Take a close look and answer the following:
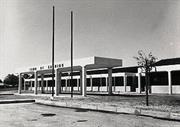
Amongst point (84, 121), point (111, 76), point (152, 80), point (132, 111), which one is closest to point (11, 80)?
point (152, 80)

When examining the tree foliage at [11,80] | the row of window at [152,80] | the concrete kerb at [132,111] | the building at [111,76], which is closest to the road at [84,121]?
the concrete kerb at [132,111]

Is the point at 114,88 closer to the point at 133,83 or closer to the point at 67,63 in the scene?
the point at 133,83

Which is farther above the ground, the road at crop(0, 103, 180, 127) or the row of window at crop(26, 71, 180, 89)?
the row of window at crop(26, 71, 180, 89)

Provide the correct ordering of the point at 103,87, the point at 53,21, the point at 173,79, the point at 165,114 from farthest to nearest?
the point at 103,87 → the point at 173,79 → the point at 53,21 → the point at 165,114

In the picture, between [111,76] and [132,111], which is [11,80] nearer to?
[111,76]

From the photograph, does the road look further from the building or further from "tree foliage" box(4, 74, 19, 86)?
"tree foliage" box(4, 74, 19, 86)

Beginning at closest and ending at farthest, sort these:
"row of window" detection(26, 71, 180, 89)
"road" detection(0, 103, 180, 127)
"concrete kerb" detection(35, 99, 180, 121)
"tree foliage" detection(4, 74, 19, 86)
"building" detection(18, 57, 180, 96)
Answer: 1. "road" detection(0, 103, 180, 127)
2. "concrete kerb" detection(35, 99, 180, 121)
3. "building" detection(18, 57, 180, 96)
4. "row of window" detection(26, 71, 180, 89)
5. "tree foliage" detection(4, 74, 19, 86)

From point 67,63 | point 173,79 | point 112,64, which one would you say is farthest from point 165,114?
point 173,79

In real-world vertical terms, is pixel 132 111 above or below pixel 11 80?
below

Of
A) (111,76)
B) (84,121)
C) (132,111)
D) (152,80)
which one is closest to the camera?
(84,121)

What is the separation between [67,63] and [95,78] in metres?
24.2

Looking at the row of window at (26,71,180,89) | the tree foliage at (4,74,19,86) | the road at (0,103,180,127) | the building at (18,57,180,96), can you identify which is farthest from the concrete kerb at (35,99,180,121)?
the tree foliage at (4,74,19,86)

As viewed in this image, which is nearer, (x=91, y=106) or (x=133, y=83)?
(x=91, y=106)

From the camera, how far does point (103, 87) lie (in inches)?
2169
